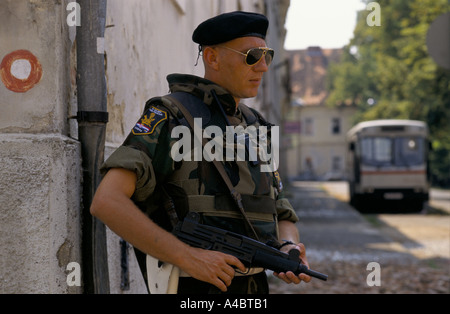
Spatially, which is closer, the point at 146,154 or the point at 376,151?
the point at 146,154

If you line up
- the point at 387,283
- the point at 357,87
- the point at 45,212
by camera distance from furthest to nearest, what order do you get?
the point at 357,87, the point at 387,283, the point at 45,212

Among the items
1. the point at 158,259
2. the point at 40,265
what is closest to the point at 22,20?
the point at 40,265

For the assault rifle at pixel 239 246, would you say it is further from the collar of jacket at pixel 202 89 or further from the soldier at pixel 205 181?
the collar of jacket at pixel 202 89

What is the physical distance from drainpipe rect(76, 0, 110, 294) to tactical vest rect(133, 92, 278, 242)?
70cm

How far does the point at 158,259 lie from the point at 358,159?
17.5 metres

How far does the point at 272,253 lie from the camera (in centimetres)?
213

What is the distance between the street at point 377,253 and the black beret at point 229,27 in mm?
4786

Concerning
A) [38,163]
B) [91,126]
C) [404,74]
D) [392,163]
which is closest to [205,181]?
[38,163]

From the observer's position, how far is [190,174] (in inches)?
82.4

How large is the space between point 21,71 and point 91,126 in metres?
0.41

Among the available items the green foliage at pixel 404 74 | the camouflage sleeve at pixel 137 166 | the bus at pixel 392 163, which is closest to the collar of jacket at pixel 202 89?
the camouflage sleeve at pixel 137 166

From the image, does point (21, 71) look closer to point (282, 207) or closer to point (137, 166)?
point (137, 166)

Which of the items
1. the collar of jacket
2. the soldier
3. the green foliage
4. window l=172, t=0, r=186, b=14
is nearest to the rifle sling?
the soldier

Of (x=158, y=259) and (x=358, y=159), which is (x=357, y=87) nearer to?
(x=358, y=159)
